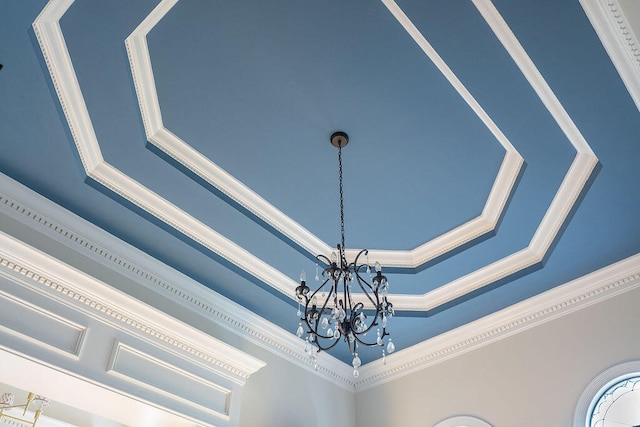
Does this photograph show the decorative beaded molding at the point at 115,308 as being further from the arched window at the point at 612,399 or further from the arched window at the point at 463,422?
the arched window at the point at 612,399

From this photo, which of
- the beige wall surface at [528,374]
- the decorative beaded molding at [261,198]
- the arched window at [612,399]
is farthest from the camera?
the beige wall surface at [528,374]

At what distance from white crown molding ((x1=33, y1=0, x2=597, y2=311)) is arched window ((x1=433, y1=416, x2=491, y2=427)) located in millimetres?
964

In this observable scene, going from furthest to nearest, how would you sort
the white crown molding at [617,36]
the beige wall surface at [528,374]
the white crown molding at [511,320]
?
the white crown molding at [511,320], the beige wall surface at [528,374], the white crown molding at [617,36]

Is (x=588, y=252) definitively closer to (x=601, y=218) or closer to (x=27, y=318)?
(x=601, y=218)

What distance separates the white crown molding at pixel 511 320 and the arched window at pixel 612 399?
613 millimetres

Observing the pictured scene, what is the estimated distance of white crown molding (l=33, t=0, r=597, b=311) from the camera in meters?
3.03

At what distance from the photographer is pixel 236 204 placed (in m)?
4.09

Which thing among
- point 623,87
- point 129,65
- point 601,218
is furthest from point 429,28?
point 601,218

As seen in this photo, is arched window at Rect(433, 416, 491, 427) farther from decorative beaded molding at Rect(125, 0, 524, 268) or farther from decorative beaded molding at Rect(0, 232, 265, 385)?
decorative beaded molding at Rect(0, 232, 265, 385)

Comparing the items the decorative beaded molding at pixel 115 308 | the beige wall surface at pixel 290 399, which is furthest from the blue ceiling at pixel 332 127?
the beige wall surface at pixel 290 399

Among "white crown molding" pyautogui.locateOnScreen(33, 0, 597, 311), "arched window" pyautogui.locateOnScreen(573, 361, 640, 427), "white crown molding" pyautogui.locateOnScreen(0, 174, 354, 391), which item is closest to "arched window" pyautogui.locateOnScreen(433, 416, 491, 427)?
"arched window" pyautogui.locateOnScreen(573, 361, 640, 427)

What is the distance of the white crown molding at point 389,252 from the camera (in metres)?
3.03

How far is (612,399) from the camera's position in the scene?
13.3ft

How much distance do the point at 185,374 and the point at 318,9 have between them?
2.64 m
